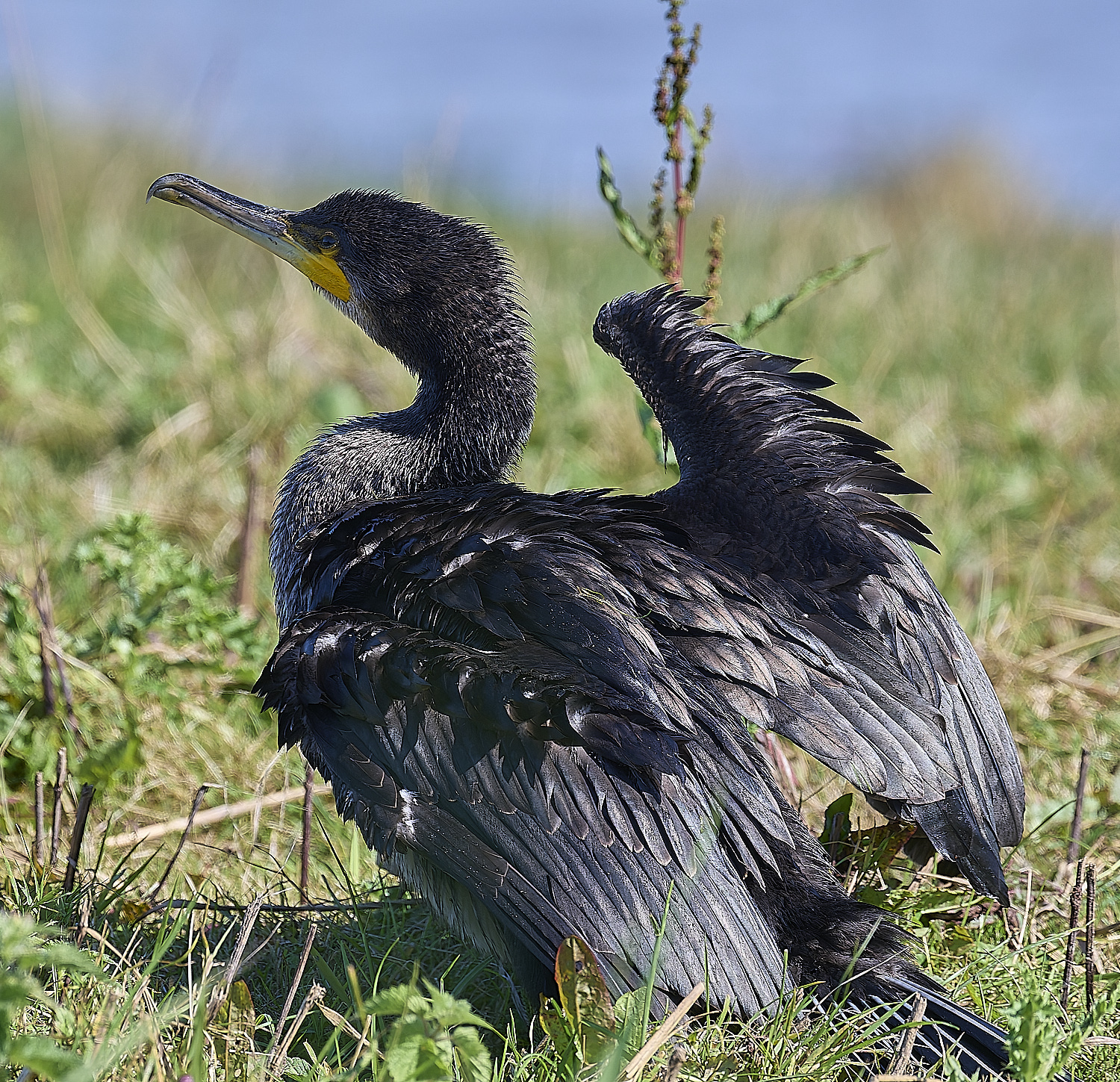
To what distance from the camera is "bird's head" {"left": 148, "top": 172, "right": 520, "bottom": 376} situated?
297cm

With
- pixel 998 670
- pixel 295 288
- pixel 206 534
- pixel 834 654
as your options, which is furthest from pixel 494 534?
pixel 295 288

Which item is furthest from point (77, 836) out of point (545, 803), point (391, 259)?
point (391, 259)

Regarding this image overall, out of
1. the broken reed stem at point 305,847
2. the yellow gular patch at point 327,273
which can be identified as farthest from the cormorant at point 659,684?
the yellow gular patch at point 327,273

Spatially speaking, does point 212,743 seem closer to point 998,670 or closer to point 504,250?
point 504,250

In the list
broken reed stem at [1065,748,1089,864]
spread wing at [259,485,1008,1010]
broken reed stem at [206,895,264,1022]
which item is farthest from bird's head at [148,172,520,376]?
broken reed stem at [1065,748,1089,864]

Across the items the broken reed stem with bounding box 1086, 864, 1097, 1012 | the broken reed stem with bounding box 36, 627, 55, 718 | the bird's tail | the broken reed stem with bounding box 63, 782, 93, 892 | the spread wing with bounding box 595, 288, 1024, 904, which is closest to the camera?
the bird's tail

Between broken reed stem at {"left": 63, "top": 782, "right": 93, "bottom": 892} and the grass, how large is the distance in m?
0.04

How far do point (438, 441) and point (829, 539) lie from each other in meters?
0.94

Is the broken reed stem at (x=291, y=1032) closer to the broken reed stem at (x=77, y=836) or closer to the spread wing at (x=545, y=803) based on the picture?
the spread wing at (x=545, y=803)

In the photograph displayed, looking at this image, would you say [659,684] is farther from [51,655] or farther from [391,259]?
[51,655]

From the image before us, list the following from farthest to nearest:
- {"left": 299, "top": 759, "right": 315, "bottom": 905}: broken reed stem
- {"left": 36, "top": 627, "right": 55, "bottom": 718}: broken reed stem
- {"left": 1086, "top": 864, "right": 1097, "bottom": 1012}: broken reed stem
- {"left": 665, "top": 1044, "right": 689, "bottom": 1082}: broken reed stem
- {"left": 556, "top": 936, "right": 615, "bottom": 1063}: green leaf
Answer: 1. {"left": 36, "top": 627, "right": 55, "bottom": 718}: broken reed stem
2. {"left": 299, "top": 759, "right": 315, "bottom": 905}: broken reed stem
3. {"left": 1086, "top": 864, "right": 1097, "bottom": 1012}: broken reed stem
4. {"left": 556, "top": 936, "right": 615, "bottom": 1063}: green leaf
5. {"left": 665, "top": 1044, "right": 689, "bottom": 1082}: broken reed stem

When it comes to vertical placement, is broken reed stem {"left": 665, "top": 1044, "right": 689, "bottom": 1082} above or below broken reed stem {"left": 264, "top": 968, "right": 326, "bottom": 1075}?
above

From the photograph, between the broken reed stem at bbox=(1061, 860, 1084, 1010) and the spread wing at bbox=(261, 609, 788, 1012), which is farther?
the broken reed stem at bbox=(1061, 860, 1084, 1010)

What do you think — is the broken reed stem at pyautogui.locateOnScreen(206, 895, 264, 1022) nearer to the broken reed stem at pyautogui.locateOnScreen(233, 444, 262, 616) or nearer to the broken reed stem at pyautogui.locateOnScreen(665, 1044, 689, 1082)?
the broken reed stem at pyautogui.locateOnScreen(665, 1044, 689, 1082)
